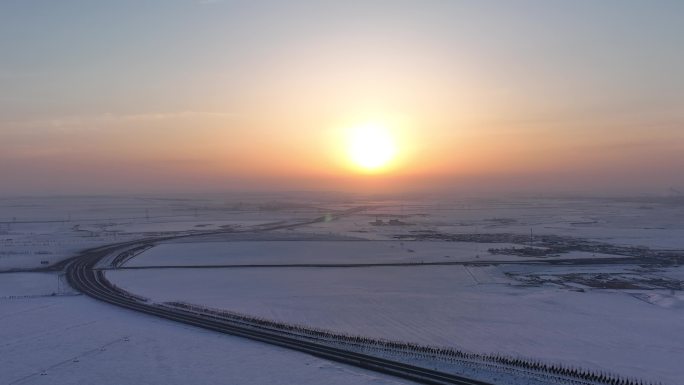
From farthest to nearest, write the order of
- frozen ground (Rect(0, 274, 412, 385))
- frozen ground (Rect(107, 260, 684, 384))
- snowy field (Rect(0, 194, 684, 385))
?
frozen ground (Rect(107, 260, 684, 384)), snowy field (Rect(0, 194, 684, 385)), frozen ground (Rect(0, 274, 412, 385))

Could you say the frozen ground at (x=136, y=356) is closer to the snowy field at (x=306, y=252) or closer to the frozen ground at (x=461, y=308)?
the frozen ground at (x=461, y=308)

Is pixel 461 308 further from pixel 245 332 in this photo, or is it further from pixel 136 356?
pixel 136 356

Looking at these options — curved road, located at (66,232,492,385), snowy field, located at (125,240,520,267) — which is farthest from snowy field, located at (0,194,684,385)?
curved road, located at (66,232,492,385)

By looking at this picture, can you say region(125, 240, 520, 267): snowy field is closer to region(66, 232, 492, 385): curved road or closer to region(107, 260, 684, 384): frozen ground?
region(107, 260, 684, 384): frozen ground

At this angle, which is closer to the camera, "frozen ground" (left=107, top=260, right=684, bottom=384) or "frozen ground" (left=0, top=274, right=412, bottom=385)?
"frozen ground" (left=0, top=274, right=412, bottom=385)

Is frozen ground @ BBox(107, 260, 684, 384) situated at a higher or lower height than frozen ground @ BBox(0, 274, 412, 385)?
lower

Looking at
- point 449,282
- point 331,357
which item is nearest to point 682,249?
point 449,282

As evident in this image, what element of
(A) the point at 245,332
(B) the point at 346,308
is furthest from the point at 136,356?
(B) the point at 346,308

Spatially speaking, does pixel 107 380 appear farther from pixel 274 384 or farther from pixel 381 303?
pixel 381 303
